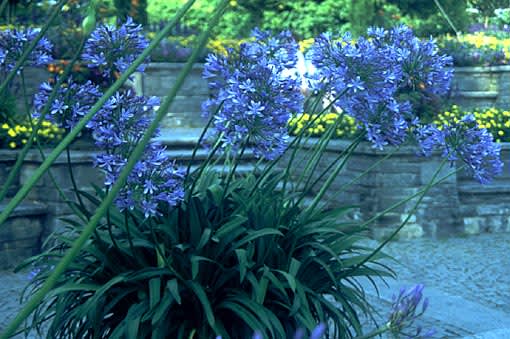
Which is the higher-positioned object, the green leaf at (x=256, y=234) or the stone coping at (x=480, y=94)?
the stone coping at (x=480, y=94)

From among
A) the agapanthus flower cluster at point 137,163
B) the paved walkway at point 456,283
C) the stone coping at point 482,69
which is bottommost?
the paved walkway at point 456,283

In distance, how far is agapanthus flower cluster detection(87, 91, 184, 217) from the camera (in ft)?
9.40

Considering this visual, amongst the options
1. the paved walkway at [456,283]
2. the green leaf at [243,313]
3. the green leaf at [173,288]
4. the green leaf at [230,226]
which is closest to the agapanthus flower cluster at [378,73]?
the green leaf at [230,226]

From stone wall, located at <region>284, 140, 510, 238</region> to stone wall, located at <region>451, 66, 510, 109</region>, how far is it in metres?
3.39

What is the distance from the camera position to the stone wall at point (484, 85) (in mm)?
11314

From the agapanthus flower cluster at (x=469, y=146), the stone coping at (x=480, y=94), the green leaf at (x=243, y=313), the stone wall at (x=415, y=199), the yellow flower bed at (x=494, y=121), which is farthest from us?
the stone coping at (x=480, y=94)

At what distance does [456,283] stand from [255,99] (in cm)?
349

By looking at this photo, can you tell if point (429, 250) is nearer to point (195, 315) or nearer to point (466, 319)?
point (466, 319)

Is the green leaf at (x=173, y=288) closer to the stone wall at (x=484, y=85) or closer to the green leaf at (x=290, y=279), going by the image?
the green leaf at (x=290, y=279)

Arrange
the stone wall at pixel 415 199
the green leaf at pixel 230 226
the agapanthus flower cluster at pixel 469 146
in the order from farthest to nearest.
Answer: the stone wall at pixel 415 199
the agapanthus flower cluster at pixel 469 146
the green leaf at pixel 230 226

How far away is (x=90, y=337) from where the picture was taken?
3.77 m

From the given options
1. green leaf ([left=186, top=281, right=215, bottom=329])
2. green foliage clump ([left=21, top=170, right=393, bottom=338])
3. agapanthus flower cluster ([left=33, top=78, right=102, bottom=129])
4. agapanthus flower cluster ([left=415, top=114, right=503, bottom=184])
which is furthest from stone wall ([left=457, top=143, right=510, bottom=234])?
agapanthus flower cluster ([left=33, top=78, right=102, bottom=129])

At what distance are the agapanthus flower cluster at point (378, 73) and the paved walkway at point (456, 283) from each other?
1562mm

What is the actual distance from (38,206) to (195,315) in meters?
3.56
